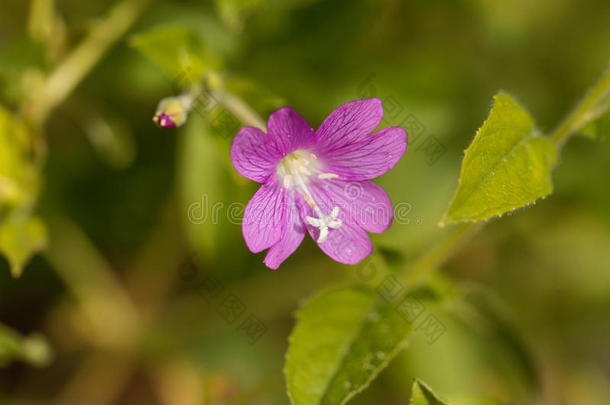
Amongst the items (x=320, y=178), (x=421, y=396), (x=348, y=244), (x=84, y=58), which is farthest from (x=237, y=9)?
(x=421, y=396)

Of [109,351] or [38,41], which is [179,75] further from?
[109,351]

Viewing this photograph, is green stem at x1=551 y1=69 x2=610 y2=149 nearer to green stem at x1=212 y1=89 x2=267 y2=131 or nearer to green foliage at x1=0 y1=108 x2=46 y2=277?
green stem at x1=212 y1=89 x2=267 y2=131

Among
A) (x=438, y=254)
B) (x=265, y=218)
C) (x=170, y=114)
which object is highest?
(x=170, y=114)

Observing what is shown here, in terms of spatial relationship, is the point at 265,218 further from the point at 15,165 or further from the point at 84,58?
the point at 84,58

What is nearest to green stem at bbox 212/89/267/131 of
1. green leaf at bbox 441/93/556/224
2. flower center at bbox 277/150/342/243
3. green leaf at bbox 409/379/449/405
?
flower center at bbox 277/150/342/243

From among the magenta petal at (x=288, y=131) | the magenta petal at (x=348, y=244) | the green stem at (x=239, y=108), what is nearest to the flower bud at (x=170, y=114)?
the green stem at (x=239, y=108)

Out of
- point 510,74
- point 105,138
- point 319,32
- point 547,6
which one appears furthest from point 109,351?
point 547,6
